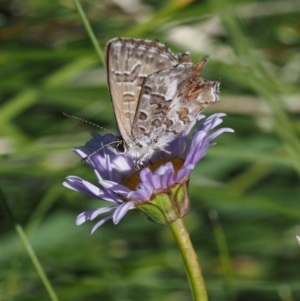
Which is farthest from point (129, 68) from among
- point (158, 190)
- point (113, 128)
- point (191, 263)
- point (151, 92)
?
point (113, 128)

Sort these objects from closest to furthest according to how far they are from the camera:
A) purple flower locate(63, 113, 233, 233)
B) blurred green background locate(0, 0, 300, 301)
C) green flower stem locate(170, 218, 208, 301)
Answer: green flower stem locate(170, 218, 208, 301)
purple flower locate(63, 113, 233, 233)
blurred green background locate(0, 0, 300, 301)

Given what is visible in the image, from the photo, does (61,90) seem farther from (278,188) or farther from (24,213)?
(278,188)

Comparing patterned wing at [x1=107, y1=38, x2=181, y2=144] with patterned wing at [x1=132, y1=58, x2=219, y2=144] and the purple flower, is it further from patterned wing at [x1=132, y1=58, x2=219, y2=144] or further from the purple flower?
the purple flower

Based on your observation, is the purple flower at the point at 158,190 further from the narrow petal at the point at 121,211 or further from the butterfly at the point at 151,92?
the butterfly at the point at 151,92

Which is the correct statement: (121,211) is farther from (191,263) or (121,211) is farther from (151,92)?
(151,92)

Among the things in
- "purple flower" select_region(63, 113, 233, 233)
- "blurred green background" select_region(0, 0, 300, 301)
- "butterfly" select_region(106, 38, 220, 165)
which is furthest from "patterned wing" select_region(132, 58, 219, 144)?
"blurred green background" select_region(0, 0, 300, 301)
